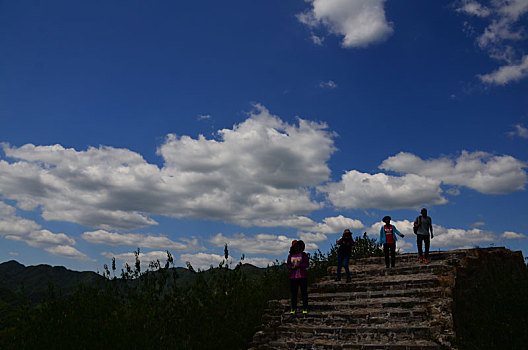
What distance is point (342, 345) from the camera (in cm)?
820

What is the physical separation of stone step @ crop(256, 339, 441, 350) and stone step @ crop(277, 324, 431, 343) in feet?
0.89

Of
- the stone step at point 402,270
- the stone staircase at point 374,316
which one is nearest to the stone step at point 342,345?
the stone staircase at point 374,316

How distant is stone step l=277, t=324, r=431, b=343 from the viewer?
8.24 m

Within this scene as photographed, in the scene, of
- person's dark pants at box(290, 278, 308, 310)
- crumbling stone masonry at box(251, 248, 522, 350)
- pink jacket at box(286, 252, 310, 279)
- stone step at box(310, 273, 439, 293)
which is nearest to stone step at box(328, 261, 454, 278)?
crumbling stone masonry at box(251, 248, 522, 350)

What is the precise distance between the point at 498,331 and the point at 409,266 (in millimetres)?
4871

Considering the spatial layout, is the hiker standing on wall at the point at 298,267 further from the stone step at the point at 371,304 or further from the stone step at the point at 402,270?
the stone step at the point at 402,270

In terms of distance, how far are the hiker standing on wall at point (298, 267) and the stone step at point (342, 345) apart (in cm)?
131

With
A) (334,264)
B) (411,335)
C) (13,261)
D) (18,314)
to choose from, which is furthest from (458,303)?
(13,261)

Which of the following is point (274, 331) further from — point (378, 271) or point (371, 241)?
point (371, 241)

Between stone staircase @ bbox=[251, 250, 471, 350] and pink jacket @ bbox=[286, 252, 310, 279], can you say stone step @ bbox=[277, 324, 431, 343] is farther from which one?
pink jacket @ bbox=[286, 252, 310, 279]

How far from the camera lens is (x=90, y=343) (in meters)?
6.70

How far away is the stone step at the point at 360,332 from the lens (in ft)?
27.0

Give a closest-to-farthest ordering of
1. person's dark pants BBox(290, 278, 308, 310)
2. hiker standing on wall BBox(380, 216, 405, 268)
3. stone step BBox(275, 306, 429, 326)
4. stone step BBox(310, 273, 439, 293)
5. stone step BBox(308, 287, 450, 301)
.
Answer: stone step BBox(275, 306, 429, 326) < stone step BBox(308, 287, 450, 301) < person's dark pants BBox(290, 278, 308, 310) < stone step BBox(310, 273, 439, 293) < hiker standing on wall BBox(380, 216, 405, 268)

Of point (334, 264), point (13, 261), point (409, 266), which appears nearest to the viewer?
point (409, 266)
